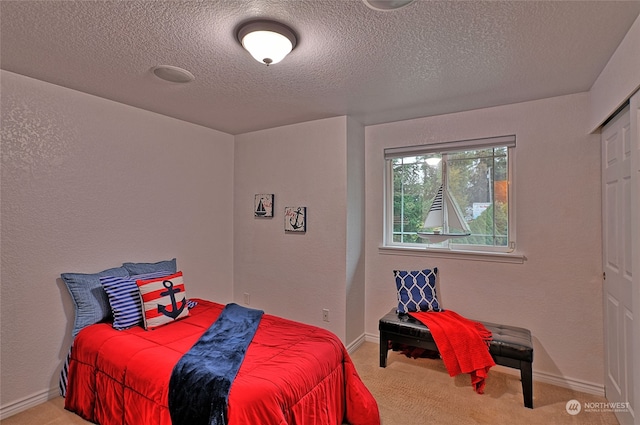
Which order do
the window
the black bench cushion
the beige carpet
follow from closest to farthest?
the beige carpet
the black bench cushion
the window

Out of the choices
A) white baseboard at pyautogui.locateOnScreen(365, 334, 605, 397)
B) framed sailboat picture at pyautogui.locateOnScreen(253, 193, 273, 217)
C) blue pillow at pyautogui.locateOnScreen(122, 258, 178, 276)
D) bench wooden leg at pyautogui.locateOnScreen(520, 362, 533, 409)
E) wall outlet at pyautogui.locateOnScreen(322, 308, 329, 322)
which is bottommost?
white baseboard at pyautogui.locateOnScreen(365, 334, 605, 397)

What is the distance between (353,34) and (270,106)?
4.57ft

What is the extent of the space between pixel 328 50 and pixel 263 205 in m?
2.23

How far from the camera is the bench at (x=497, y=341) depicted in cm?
245

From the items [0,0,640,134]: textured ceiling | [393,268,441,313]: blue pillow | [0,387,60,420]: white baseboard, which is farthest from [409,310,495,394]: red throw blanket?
[0,387,60,420]: white baseboard

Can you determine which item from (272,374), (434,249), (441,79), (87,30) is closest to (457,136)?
(441,79)

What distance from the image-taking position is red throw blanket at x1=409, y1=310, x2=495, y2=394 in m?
2.59

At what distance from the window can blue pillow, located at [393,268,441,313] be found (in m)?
0.35

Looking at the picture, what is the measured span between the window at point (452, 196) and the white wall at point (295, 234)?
1.59 feet

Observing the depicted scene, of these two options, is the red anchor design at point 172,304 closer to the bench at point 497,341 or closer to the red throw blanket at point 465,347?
the bench at point 497,341

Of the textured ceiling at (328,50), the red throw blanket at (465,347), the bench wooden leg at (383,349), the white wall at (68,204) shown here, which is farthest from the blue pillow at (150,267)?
the red throw blanket at (465,347)

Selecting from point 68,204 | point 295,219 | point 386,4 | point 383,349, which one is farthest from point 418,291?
point 68,204

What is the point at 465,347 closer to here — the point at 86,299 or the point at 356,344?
the point at 356,344

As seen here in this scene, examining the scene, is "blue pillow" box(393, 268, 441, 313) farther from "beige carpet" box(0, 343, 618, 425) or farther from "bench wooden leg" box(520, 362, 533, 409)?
"bench wooden leg" box(520, 362, 533, 409)
